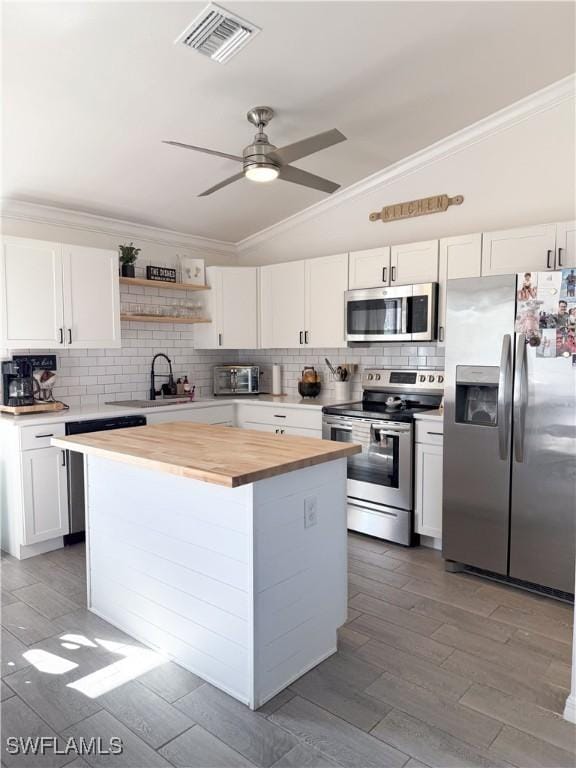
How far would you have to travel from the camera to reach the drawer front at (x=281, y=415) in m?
4.39

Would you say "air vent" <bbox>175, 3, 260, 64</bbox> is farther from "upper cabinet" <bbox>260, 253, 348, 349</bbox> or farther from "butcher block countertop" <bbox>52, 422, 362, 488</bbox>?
"upper cabinet" <bbox>260, 253, 348, 349</bbox>

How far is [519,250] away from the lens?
3.56 metres

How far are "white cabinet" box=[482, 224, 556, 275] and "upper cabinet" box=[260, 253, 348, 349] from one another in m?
1.21

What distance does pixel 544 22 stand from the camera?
9.24ft

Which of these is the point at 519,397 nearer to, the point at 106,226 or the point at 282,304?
the point at 282,304

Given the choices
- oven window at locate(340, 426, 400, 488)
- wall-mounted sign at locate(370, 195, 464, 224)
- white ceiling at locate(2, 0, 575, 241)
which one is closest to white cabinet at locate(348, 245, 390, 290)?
wall-mounted sign at locate(370, 195, 464, 224)

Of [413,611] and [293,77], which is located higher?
[293,77]

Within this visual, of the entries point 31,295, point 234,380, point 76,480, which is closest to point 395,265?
point 234,380

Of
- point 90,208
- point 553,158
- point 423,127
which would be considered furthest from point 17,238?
point 553,158

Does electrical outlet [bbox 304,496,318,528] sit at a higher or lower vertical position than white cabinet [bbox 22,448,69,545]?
higher

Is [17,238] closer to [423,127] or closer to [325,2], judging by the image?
[325,2]

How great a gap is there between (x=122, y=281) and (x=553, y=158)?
11.1ft

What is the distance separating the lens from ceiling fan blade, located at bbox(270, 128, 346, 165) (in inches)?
104

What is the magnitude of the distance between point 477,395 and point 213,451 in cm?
177
